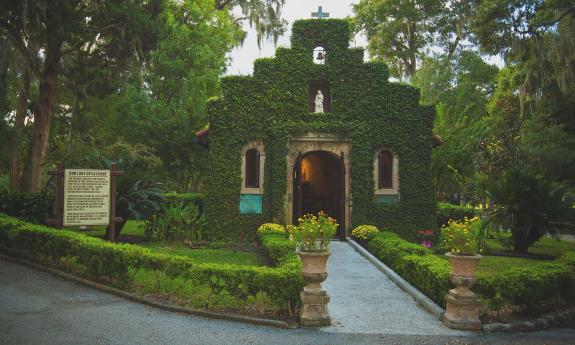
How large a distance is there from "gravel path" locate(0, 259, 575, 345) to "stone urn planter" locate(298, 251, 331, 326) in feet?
1.01

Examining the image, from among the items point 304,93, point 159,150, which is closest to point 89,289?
point 304,93

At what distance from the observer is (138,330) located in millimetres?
6363

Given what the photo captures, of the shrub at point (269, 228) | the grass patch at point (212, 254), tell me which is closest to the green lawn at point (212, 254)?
the grass patch at point (212, 254)

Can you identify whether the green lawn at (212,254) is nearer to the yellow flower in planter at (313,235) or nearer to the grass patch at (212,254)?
the grass patch at (212,254)

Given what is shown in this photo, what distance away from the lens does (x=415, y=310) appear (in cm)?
787

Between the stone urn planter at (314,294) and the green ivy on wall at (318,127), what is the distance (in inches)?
341

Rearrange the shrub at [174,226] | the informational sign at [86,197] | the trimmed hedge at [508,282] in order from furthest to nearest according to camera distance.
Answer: the shrub at [174,226] → the informational sign at [86,197] → the trimmed hedge at [508,282]

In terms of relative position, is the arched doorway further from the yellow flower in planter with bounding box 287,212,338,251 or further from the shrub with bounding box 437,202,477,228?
the yellow flower in planter with bounding box 287,212,338,251

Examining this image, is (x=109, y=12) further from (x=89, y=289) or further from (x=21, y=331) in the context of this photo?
(x=21, y=331)

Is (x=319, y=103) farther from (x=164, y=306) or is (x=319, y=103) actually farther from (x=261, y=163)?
(x=164, y=306)

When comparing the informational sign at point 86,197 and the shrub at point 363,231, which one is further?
the shrub at point 363,231

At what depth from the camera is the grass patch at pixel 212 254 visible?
1190 cm

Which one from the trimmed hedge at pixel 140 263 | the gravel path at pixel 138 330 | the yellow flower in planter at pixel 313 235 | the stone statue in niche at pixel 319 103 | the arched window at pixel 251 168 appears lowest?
the gravel path at pixel 138 330

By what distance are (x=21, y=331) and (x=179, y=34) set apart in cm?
2439
